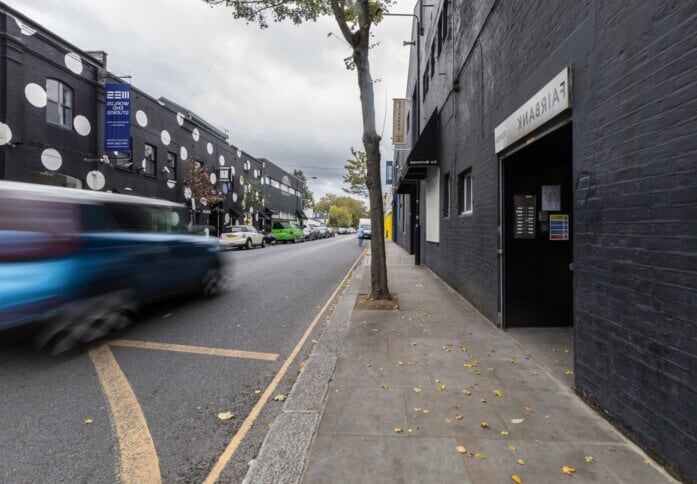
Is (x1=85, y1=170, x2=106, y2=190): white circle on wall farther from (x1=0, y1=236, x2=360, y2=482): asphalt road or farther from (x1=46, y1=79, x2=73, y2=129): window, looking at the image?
(x1=0, y1=236, x2=360, y2=482): asphalt road

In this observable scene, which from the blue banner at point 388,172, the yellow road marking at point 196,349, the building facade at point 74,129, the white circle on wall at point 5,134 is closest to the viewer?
the yellow road marking at point 196,349

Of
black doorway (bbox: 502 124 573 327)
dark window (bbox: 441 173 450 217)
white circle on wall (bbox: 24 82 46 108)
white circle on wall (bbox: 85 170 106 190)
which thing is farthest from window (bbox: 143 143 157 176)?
black doorway (bbox: 502 124 573 327)

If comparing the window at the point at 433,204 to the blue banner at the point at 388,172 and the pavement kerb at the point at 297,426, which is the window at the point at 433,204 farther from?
the blue banner at the point at 388,172

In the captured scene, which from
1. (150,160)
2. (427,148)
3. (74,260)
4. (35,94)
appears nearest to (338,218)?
(150,160)

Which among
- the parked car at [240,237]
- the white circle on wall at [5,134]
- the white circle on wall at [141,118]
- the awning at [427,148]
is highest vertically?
the white circle on wall at [141,118]

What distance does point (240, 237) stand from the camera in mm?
24484

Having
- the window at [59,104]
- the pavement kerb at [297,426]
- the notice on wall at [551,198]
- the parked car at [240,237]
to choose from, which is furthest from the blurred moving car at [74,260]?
the parked car at [240,237]

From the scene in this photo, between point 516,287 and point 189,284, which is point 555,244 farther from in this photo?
point 189,284

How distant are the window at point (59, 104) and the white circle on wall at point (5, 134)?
2.04 m

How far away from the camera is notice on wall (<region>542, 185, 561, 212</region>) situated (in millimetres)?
5695

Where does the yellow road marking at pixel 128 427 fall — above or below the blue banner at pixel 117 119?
below

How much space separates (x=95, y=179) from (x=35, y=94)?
410cm

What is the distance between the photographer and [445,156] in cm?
1027

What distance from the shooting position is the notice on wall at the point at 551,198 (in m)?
5.70
